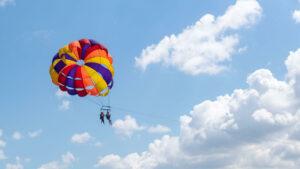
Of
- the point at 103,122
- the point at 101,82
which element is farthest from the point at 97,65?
the point at 103,122

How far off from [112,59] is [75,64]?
12.8ft

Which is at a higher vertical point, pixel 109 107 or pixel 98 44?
pixel 98 44

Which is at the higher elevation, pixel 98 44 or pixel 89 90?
pixel 98 44

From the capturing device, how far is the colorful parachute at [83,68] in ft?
171

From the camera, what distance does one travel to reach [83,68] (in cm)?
5294

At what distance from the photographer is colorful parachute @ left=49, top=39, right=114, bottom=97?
52.1m

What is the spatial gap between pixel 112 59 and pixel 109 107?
5040 millimetres

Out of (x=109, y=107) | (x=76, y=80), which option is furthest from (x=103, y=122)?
(x=76, y=80)

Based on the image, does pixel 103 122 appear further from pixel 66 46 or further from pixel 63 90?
pixel 66 46

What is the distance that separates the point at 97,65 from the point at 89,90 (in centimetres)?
265

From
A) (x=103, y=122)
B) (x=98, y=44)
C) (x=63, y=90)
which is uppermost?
(x=98, y=44)

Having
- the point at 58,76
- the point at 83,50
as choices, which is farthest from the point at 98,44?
the point at 58,76

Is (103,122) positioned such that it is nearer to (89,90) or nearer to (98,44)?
(89,90)

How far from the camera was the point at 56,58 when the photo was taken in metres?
52.5
